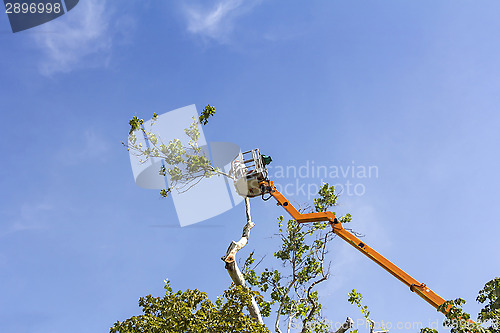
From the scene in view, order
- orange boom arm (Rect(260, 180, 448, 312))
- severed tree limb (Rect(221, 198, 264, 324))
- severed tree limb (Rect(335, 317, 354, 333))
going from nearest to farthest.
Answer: severed tree limb (Rect(221, 198, 264, 324))
severed tree limb (Rect(335, 317, 354, 333))
orange boom arm (Rect(260, 180, 448, 312))

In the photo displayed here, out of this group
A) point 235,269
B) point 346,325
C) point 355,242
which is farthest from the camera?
point 355,242

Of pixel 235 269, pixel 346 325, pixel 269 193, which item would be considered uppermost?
pixel 269 193

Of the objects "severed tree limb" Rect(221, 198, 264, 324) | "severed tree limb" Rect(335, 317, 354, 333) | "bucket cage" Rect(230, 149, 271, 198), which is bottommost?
"severed tree limb" Rect(335, 317, 354, 333)

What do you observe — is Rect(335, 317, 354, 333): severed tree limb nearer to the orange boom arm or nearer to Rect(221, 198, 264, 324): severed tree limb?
Rect(221, 198, 264, 324): severed tree limb

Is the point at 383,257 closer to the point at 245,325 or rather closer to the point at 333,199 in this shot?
the point at 333,199

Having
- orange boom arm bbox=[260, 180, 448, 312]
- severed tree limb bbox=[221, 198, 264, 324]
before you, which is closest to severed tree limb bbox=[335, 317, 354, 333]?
severed tree limb bbox=[221, 198, 264, 324]

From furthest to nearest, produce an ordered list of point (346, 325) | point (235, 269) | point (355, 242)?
point (355, 242), point (346, 325), point (235, 269)

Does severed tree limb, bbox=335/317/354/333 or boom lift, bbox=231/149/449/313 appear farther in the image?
boom lift, bbox=231/149/449/313

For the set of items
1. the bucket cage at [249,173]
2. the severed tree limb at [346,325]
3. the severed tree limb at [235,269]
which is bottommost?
the severed tree limb at [346,325]

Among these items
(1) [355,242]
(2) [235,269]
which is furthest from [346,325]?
(2) [235,269]

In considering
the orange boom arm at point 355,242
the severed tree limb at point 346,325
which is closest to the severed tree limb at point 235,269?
the severed tree limb at point 346,325

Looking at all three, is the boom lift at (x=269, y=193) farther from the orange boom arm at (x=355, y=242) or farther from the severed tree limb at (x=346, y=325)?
the severed tree limb at (x=346, y=325)

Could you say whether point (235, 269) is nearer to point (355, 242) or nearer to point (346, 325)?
point (346, 325)

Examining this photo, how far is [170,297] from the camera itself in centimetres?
1114
